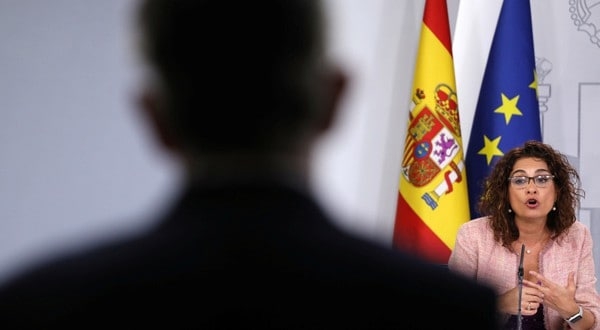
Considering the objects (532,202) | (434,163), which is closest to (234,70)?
(532,202)

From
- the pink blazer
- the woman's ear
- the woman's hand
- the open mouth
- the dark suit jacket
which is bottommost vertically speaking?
the woman's hand

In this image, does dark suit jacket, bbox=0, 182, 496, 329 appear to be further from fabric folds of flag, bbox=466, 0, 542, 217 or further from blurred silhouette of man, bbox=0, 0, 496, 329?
fabric folds of flag, bbox=466, 0, 542, 217

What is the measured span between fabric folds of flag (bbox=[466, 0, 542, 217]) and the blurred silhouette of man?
137 inches

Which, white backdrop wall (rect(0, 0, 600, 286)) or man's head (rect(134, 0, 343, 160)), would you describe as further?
white backdrop wall (rect(0, 0, 600, 286))

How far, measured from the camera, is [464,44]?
13.5 feet

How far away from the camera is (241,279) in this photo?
38 centimetres

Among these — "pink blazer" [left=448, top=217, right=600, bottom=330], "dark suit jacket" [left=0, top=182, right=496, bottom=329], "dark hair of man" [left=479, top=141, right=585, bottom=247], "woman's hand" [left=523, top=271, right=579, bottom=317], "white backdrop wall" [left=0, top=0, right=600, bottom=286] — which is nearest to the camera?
"dark suit jacket" [left=0, top=182, right=496, bottom=329]

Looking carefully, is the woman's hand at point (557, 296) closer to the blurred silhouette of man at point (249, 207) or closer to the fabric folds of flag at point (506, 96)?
the fabric folds of flag at point (506, 96)

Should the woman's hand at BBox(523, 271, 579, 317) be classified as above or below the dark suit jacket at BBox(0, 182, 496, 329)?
below

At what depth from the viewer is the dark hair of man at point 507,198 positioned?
10.3ft

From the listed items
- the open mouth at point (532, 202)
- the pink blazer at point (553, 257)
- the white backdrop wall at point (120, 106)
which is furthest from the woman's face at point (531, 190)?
the white backdrop wall at point (120, 106)

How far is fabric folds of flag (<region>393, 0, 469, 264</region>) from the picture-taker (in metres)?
3.82

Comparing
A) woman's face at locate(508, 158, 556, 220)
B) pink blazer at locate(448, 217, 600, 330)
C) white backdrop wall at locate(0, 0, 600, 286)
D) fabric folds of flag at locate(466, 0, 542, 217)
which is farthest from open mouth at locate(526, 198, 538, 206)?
white backdrop wall at locate(0, 0, 600, 286)

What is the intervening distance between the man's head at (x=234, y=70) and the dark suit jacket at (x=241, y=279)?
23mm
